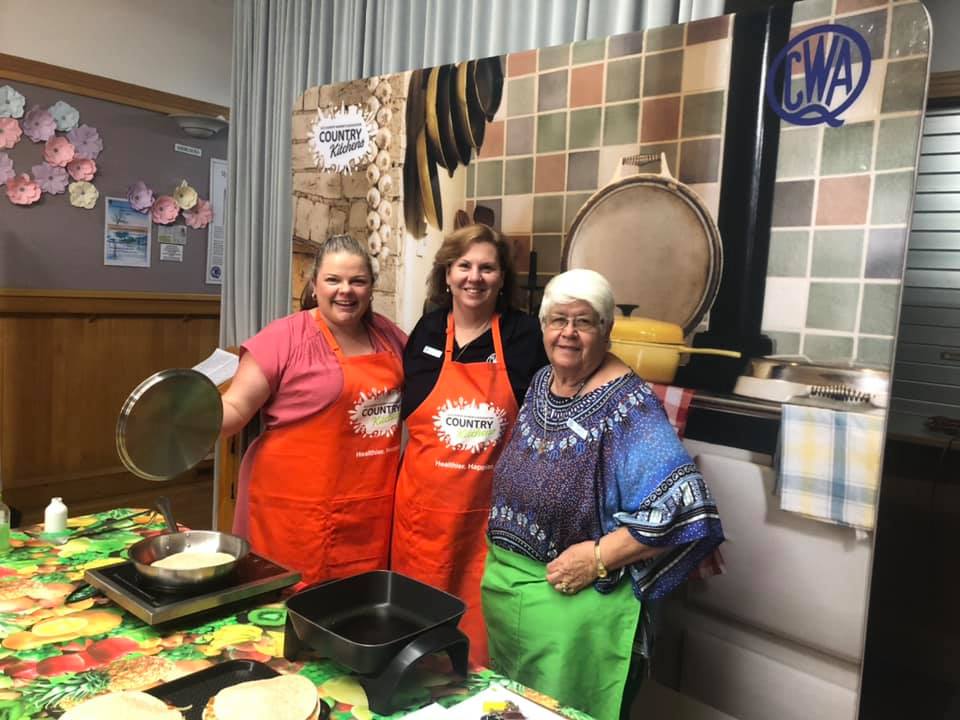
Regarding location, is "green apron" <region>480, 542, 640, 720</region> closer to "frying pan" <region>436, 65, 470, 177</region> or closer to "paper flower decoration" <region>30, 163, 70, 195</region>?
"frying pan" <region>436, 65, 470, 177</region>

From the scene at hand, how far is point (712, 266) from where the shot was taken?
1.75 meters

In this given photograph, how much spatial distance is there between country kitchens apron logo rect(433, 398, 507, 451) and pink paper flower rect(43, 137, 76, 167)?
2.81m

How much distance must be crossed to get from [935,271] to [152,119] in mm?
3675

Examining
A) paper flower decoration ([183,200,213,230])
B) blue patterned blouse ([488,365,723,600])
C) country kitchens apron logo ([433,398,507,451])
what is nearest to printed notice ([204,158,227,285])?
paper flower decoration ([183,200,213,230])

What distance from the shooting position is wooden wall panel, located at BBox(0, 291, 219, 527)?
3611 millimetres

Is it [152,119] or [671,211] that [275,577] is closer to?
[671,211]

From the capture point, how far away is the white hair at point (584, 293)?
1.59 meters

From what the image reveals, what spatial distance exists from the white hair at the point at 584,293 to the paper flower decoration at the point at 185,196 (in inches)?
124

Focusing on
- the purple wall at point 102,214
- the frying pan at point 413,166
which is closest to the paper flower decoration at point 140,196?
the purple wall at point 102,214

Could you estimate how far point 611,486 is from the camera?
1.56 metres

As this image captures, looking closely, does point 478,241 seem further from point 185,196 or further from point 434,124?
point 185,196

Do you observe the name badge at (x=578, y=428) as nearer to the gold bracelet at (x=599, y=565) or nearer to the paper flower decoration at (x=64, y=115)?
the gold bracelet at (x=599, y=565)

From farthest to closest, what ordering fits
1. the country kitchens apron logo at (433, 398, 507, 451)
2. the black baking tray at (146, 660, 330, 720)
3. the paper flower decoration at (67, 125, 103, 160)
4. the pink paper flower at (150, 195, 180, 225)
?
the pink paper flower at (150, 195, 180, 225) < the paper flower decoration at (67, 125, 103, 160) < the country kitchens apron logo at (433, 398, 507, 451) < the black baking tray at (146, 660, 330, 720)

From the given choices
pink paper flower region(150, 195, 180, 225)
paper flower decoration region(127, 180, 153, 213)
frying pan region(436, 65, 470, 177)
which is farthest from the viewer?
pink paper flower region(150, 195, 180, 225)
